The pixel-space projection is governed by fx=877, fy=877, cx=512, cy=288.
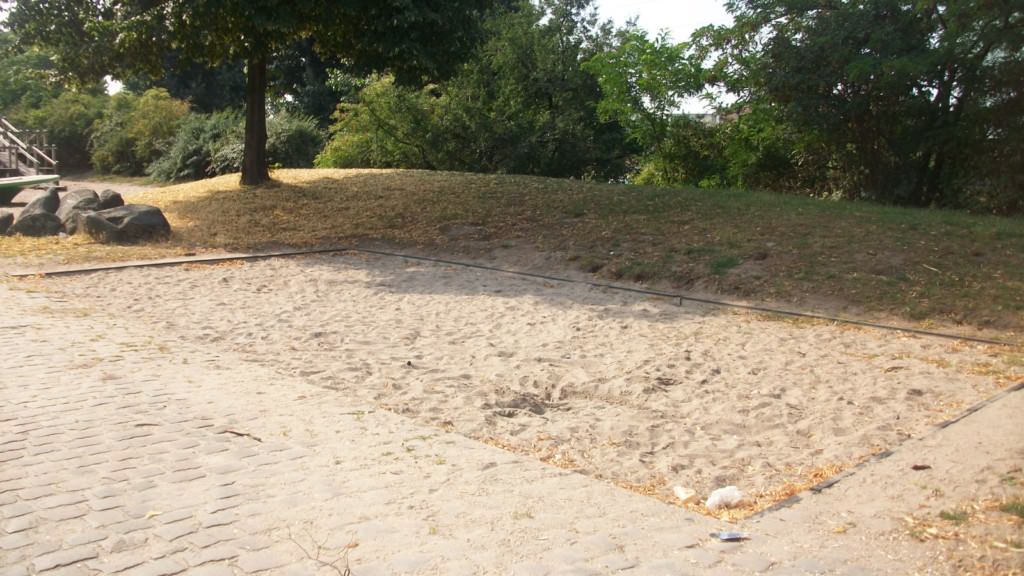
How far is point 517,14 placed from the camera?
28812 mm

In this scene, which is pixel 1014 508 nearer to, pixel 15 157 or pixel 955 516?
pixel 955 516

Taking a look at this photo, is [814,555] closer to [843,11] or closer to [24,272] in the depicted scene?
[24,272]

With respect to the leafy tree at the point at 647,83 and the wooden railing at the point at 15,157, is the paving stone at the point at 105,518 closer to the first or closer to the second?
the leafy tree at the point at 647,83

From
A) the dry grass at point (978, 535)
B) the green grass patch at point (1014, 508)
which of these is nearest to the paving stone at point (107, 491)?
the dry grass at point (978, 535)

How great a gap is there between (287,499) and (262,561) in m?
0.68

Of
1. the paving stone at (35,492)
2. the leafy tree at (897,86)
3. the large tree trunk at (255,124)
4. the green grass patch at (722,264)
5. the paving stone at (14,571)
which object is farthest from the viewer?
the large tree trunk at (255,124)

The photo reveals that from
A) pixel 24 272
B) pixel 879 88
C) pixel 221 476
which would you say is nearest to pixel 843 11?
pixel 879 88

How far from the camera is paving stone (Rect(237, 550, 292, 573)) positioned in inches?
143

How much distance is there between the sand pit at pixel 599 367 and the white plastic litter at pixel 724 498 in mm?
123

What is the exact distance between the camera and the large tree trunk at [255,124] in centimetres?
1862

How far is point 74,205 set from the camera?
15.4 meters

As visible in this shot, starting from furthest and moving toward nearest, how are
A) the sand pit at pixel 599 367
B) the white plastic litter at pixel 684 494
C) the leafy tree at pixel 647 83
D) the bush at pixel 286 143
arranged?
1. the bush at pixel 286 143
2. the leafy tree at pixel 647 83
3. the sand pit at pixel 599 367
4. the white plastic litter at pixel 684 494

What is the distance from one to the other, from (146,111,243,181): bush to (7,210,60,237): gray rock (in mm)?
13675

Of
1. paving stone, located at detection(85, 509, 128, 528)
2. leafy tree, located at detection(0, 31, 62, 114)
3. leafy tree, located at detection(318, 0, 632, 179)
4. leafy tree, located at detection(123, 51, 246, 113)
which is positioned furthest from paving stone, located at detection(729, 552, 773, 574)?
leafy tree, located at detection(0, 31, 62, 114)
